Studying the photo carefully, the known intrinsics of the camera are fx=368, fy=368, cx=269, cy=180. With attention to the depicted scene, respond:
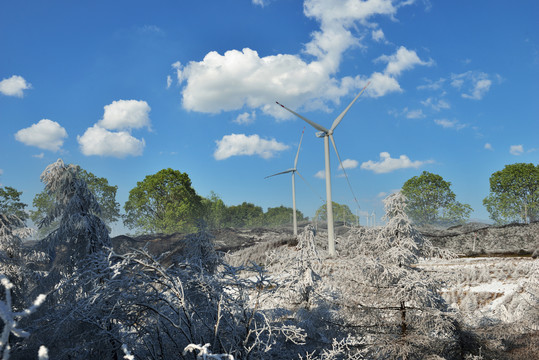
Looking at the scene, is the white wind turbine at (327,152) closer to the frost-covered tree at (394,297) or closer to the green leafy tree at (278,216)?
the frost-covered tree at (394,297)

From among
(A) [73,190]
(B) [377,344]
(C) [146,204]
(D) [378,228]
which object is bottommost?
(B) [377,344]

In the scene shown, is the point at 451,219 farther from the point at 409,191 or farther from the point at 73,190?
the point at 73,190

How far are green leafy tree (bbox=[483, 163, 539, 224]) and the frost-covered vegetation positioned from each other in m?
44.1

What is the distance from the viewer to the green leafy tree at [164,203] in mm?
44594

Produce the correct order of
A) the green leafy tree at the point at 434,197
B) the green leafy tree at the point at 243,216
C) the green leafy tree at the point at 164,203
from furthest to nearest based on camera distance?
the green leafy tree at the point at 243,216, the green leafy tree at the point at 434,197, the green leafy tree at the point at 164,203

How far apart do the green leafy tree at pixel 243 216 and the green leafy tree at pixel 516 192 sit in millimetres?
58475

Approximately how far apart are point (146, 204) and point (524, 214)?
50100 mm

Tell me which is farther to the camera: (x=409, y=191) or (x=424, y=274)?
(x=409, y=191)

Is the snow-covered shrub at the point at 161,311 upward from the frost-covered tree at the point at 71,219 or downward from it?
downward

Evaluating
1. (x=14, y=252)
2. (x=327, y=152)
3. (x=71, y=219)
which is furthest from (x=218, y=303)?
(x=327, y=152)

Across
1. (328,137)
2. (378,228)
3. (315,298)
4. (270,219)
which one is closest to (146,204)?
(328,137)

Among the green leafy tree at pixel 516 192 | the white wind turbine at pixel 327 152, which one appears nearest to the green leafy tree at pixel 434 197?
the green leafy tree at pixel 516 192

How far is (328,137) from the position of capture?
2908 cm

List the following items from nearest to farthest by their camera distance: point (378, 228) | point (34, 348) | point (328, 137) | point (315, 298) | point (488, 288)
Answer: point (34, 348) < point (378, 228) < point (315, 298) < point (488, 288) < point (328, 137)
